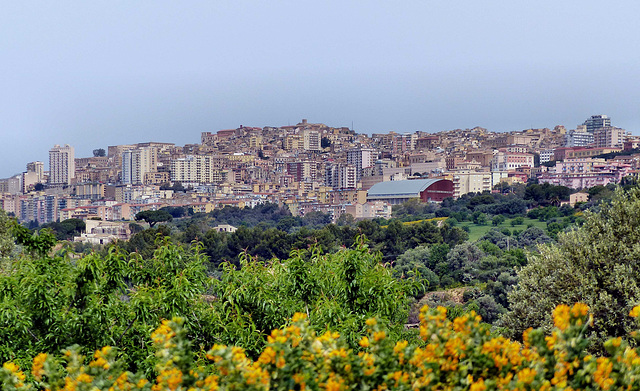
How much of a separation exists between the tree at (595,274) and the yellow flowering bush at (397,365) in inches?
228

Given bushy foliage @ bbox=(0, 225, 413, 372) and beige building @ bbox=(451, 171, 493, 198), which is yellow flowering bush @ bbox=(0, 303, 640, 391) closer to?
bushy foliage @ bbox=(0, 225, 413, 372)

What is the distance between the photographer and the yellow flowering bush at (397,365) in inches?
89.0

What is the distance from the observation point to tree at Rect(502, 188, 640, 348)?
317 inches

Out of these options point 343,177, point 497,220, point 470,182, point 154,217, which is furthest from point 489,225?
point 343,177

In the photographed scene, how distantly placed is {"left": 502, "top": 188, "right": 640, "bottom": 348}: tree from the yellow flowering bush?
5.80 m

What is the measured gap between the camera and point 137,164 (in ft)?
403

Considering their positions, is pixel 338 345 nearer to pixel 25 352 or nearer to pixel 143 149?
pixel 25 352

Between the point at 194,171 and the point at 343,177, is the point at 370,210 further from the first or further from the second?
the point at 194,171

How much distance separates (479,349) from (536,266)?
7.50 m

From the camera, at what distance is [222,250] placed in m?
40.9

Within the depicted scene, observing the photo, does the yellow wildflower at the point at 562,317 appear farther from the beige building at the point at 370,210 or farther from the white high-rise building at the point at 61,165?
the white high-rise building at the point at 61,165

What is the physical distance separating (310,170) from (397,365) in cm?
11963

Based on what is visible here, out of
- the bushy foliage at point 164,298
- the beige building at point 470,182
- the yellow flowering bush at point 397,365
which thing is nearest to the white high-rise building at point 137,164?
the beige building at point 470,182

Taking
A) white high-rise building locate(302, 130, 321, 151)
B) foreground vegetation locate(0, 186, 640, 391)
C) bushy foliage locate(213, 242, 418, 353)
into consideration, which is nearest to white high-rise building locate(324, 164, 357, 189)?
white high-rise building locate(302, 130, 321, 151)
